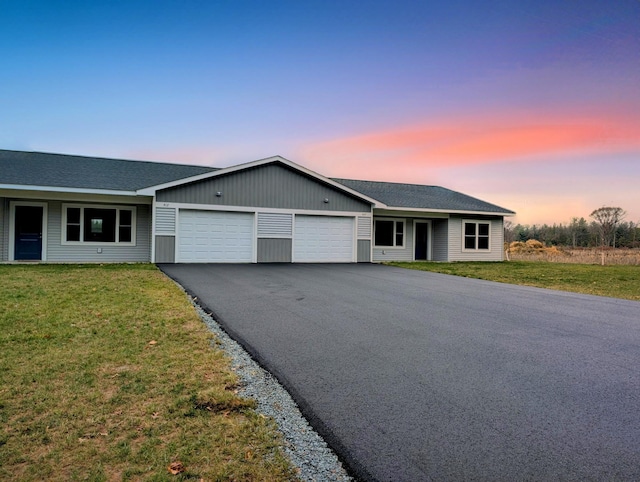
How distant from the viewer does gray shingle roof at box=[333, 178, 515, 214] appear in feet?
70.9

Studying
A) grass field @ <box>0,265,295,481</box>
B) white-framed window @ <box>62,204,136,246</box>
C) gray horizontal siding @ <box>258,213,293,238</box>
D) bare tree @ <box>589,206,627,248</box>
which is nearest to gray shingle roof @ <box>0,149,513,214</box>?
white-framed window @ <box>62,204,136,246</box>

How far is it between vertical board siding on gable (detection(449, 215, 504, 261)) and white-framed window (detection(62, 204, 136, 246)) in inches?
629

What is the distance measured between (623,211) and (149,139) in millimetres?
50787

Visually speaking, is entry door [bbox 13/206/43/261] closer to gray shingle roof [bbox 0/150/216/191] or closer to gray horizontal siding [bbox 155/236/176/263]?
gray shingle roof [bbox 0/150/216/191]

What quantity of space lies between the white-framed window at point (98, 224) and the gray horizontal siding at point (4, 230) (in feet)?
6.28

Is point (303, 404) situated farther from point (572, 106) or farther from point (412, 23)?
point (572, 106)

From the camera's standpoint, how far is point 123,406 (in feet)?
10.5

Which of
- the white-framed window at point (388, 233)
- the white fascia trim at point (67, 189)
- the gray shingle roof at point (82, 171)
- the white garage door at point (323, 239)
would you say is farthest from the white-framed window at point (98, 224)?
the white-framed window at point (388, 233)

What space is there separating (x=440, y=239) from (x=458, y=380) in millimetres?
19713

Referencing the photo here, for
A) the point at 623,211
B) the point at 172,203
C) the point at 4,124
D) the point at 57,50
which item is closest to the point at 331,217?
the point at 172,203

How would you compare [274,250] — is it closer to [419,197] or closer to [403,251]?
[403,251]

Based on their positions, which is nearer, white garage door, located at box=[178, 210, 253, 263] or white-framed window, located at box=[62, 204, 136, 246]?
white garage door, located at box=[178, 210, 253, 263]

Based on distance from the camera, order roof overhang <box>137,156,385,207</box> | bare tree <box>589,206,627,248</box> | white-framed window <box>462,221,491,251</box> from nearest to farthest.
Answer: roof overhang <box>137,156,385,207</box> < white-framed window <box>462,221,491,251</box> < bare tree <box>589,206,627,248</box>

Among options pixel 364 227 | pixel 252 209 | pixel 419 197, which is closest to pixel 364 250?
pixel 364 227
